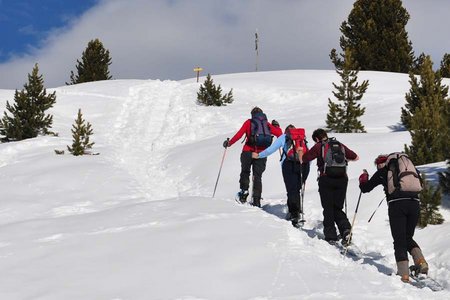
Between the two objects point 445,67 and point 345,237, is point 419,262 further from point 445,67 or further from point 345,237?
point 445,67

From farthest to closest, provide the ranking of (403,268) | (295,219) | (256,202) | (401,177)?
(256,202)
(295,219)
(401,177)
(403,268)

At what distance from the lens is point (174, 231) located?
6.64m

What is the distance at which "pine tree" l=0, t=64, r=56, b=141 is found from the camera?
19094 mm

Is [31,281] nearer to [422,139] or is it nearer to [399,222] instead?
[399,222]

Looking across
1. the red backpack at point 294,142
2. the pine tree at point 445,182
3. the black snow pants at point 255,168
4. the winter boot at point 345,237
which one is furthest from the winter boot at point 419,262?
the black snow pants at point 255,168

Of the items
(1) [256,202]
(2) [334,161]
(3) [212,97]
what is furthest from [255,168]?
(3) [212,97]

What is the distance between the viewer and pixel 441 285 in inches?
222

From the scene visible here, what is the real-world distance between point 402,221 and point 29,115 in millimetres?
17440

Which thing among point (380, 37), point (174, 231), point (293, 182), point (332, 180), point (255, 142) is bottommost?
point (174, 231)

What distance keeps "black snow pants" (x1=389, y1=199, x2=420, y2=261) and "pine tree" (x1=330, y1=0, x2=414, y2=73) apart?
34.7 meters

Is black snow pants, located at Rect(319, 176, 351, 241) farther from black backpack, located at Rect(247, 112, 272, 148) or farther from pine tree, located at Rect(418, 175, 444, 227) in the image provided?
black backpack, located at Rect(247, 112, 272, 148)

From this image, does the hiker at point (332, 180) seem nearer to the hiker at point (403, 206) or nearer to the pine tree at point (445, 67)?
the hiker at point (403, 206)

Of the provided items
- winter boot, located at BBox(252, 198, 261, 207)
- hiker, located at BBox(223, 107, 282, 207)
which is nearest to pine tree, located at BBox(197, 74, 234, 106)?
hiker, located at BBox(223, 107, 282, 207)

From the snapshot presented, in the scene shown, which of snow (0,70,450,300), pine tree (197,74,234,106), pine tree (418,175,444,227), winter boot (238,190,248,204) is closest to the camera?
snow (0,70,450,300)
